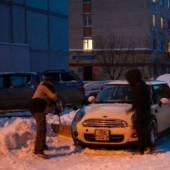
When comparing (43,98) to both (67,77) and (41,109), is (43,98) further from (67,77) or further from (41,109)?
(67,77)

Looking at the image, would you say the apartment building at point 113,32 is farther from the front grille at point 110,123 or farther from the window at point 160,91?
the front grille at point 110,123

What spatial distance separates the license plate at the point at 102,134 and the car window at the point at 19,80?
655cm

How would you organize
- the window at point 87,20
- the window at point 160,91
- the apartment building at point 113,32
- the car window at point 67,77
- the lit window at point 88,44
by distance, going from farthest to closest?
the window at point 87,20
the lit window at point 88,44
the apartment building at point 113,32
the car window at point 67,77
the window at point 160,91

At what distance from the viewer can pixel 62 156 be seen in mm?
9555

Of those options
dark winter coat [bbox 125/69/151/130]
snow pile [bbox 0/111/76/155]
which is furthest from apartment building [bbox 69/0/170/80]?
dark winter coat [bbox 125/69/151/130]

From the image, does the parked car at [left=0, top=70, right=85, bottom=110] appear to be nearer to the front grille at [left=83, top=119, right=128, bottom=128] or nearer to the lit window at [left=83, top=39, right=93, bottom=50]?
the front grille at [left=83, top=119, right=128, bottom=128]

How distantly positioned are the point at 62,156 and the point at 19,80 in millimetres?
6776

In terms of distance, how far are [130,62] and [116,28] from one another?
5.14 metres

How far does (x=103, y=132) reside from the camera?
9.73m

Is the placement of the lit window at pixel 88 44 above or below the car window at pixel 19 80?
above

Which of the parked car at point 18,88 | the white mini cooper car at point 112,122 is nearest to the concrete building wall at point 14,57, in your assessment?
the parked car at point 18,88

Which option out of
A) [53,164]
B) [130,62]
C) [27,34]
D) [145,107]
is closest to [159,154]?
[145,107]

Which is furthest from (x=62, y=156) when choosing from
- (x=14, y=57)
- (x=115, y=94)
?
(x=14, y=57)

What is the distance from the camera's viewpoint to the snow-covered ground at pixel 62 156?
8.48 metres
